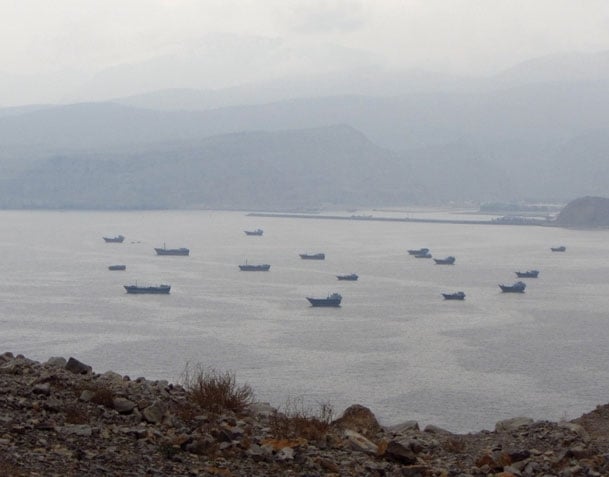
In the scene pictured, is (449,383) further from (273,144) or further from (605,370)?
(273,144)

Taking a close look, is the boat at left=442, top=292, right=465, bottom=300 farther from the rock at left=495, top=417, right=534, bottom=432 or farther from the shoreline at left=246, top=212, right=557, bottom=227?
the shoreline at left=246, top=212, right=557, bottom=227

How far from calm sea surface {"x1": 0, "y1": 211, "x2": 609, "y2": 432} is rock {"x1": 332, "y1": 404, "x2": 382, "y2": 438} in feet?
16.5

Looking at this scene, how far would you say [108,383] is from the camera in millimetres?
4355

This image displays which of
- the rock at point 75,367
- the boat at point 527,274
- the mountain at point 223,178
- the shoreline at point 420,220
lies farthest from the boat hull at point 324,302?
the mountain at point 223,178

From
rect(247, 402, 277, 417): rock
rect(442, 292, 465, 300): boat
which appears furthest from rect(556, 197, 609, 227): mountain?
rect(247, 402, 277, 417): rock

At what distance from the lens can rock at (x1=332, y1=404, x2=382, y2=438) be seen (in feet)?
14.7

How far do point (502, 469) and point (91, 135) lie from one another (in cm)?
12552

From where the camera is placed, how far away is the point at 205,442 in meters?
3.43

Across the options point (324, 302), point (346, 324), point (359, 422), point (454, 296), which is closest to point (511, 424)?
point (359, 422)

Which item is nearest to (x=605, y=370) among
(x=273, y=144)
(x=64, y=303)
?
(x=64, y=303)

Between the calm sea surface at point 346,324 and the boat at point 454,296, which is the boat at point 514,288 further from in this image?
the boat at point 454,296

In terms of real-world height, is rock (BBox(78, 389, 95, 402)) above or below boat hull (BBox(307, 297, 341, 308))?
above

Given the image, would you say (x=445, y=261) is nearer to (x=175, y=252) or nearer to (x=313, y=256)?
(x=313, y=256)

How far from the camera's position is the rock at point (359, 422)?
4.47m
